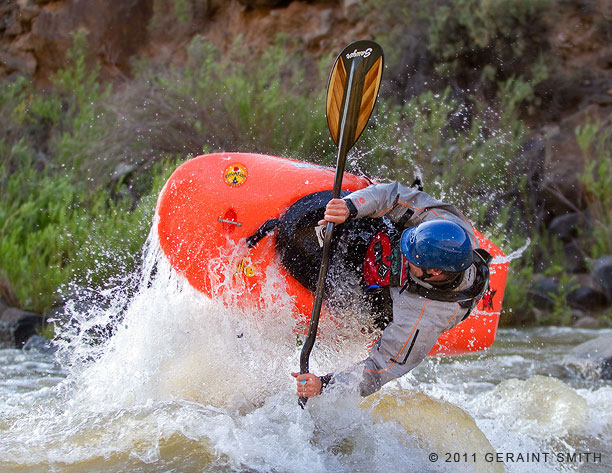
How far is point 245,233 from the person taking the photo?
11.5ft

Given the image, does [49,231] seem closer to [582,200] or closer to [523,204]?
[523,204]

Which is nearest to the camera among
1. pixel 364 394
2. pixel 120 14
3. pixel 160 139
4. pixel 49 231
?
pixel 364 394

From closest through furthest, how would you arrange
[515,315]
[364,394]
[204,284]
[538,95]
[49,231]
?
[364,394] → [204,284] → [49,231] → [515,315] → [538,95]

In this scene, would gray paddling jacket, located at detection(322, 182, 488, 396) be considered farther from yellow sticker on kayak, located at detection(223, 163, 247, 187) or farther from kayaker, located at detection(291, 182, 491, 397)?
yellow sticker on kayak, located at detection(223, 163, 247, 187)

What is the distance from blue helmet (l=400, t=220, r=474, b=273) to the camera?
275 centimetres

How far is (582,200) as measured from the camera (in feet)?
28.8

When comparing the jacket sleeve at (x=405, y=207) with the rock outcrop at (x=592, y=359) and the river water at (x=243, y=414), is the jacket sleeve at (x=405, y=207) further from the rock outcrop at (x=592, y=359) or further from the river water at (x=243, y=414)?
the rock outcrop at (x=592, y=359)

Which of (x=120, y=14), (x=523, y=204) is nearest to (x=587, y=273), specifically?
(x=523, y=204)

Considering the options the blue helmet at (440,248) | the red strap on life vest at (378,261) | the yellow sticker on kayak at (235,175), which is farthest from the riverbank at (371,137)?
the blue helmet at (440,248)

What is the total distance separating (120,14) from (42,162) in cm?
357

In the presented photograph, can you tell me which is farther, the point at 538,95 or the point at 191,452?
the point at 538,95

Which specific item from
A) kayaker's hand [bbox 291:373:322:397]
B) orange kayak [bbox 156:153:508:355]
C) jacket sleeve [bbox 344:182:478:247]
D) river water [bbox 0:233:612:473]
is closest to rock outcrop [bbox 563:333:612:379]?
river water [bbox 0:233:612:473]

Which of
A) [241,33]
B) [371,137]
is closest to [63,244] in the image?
[371,137]

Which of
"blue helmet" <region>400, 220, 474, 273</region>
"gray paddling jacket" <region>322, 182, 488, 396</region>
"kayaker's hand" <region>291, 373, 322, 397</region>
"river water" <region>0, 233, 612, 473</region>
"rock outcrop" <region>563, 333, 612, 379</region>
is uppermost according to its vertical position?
"blue helmet" <region>400, 220, 474, 273</region>
